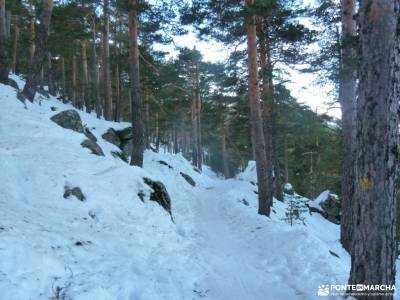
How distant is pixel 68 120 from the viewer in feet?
42.9

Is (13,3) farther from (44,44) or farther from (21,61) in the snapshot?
(21,61)

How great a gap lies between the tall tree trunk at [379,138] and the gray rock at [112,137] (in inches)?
612

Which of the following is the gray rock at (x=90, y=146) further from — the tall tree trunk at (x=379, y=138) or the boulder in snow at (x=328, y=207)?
the boulder in snow at (x=328, y=207)

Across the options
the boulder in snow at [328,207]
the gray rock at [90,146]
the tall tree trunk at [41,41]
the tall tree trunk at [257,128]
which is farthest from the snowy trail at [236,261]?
the boulder in snow at [328,207]

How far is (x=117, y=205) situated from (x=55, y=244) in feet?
9.58

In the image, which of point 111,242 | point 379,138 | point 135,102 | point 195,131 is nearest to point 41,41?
point 135,102

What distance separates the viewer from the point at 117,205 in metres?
8.31

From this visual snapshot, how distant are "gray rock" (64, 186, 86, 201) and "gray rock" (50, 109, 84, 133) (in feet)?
18.4

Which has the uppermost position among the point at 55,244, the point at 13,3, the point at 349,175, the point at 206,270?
the point at 13,3

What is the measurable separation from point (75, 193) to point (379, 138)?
6.45 meters

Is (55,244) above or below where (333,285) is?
above

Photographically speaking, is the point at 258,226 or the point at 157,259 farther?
the point at 258,226

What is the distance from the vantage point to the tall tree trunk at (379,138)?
4.39 m

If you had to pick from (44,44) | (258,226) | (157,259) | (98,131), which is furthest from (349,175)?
(98,131)
